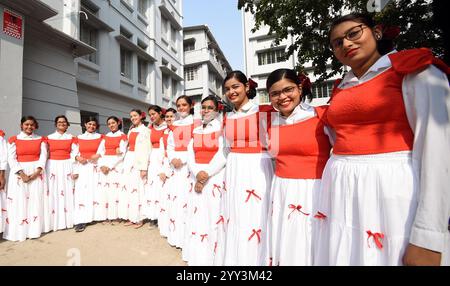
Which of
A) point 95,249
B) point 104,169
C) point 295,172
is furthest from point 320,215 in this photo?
point 104,169

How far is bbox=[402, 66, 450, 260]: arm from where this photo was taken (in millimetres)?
949

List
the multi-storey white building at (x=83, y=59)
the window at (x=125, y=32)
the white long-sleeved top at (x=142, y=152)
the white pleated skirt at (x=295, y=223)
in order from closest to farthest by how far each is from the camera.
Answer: the white pleated skirt at (x=295, y=223) → the white long-sleeved top at (x=142, y=152) → the multi-storey white building at (x=83, y=59) → the window at (x=125, y=32)

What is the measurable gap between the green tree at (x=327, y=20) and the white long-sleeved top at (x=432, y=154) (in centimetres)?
353

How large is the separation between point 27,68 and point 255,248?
6285 mm

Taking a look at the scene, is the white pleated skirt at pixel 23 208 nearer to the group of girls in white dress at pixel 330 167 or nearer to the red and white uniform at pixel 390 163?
the group of girls in white dress at pixel 330 167

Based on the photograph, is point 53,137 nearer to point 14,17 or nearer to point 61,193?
point 61,193

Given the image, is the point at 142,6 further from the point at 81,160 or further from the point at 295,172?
the point at 295,172

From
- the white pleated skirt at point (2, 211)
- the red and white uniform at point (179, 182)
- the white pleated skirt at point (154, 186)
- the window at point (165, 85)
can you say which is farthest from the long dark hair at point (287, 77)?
the window at point (165, 85)

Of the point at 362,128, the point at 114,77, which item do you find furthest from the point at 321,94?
the point at 362,128

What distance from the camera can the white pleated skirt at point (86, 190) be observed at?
436 cm

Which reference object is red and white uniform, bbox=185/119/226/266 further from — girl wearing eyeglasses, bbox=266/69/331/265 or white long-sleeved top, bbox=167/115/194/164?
girl wearing eyeglasses, bbox=266/69/331/265

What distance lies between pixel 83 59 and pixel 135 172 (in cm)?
607

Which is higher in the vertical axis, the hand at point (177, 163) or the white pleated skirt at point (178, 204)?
the hand at point (177, 163)

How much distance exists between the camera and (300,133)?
1675 mm
